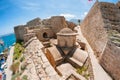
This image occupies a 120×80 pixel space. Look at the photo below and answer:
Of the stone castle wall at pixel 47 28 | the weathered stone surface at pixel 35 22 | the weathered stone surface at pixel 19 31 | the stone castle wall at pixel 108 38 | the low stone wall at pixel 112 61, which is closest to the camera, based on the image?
the low stone wall at pixel 112 61

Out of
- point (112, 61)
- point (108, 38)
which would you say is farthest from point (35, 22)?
point (112, 61)

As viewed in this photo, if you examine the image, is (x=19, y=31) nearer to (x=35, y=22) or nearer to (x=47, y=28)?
(x=35, y=22)

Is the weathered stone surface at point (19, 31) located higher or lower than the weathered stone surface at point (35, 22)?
lower

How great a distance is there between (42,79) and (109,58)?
4950mm

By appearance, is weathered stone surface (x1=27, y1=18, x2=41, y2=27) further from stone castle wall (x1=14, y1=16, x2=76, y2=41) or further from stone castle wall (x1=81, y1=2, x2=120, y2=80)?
stone castle wall (x1=81, y1=2, x2=120, y2=80)

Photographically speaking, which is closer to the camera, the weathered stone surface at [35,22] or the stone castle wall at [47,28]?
the stone castle wall at [47,28]

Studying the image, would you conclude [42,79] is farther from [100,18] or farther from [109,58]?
[100,18]

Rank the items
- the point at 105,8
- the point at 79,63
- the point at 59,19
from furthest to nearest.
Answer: the point at 59,19 → the point at 105,8 → the point at 79,63

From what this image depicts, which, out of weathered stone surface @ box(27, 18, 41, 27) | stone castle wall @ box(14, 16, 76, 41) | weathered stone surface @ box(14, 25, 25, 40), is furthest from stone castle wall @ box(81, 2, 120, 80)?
weathered stone surface @ box(14, 25, 25, 40)

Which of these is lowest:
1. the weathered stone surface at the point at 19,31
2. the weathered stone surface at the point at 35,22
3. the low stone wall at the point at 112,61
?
the low stone wall at the point at 112,61

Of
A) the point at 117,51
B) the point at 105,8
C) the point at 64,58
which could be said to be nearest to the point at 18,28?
the point at 64,58

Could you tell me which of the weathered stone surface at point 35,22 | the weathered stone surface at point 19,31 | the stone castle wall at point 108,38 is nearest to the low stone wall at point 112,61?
the stone castle wall at point 108,38

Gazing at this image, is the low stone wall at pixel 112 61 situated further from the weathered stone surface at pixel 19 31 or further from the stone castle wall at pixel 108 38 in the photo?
the weathered stone surface at pixel 19 31

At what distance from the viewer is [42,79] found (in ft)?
23.1
